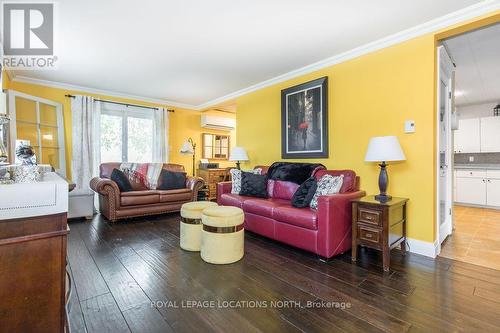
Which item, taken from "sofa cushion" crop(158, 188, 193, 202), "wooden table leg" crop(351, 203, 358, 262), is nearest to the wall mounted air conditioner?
"sofa cushion" crop(158, 188, 193, 202)

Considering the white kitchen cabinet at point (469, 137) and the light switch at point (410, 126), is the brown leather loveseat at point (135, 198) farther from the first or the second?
the white kitchen cabinet at point (469, 137)

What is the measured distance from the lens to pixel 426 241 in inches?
98.5

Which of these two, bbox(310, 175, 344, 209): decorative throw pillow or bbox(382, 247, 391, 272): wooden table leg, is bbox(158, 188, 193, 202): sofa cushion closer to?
bbox(310, 175, 344, 209): decorative throw pillow

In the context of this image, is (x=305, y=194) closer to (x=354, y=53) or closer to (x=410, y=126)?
(x=410, y=126)

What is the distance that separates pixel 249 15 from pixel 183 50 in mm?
1118

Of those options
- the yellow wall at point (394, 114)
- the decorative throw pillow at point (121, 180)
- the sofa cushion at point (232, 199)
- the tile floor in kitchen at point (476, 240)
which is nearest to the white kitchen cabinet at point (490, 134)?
the tile floor in kitchen at point (476, 240)

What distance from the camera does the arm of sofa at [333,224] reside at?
2303mm

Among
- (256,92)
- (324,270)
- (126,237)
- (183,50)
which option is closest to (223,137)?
(256,92)

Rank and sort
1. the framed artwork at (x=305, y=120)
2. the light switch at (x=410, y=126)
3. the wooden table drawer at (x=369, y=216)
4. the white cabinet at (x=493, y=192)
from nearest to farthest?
the wooden table drawer at (x=369, y=216)
the light switch at (x=410, y=126)
the framed artwork at (x=305, y=120)
the white cabinet at (x=493, y=192)

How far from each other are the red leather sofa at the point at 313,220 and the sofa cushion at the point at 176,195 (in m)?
1.55

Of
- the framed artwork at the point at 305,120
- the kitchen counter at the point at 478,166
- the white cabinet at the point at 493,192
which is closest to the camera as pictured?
the framed artwork at the point at 305,120

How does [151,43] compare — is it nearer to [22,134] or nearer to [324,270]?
[22,134]

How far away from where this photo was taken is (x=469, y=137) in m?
5.27

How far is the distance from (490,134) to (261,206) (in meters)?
5.39
